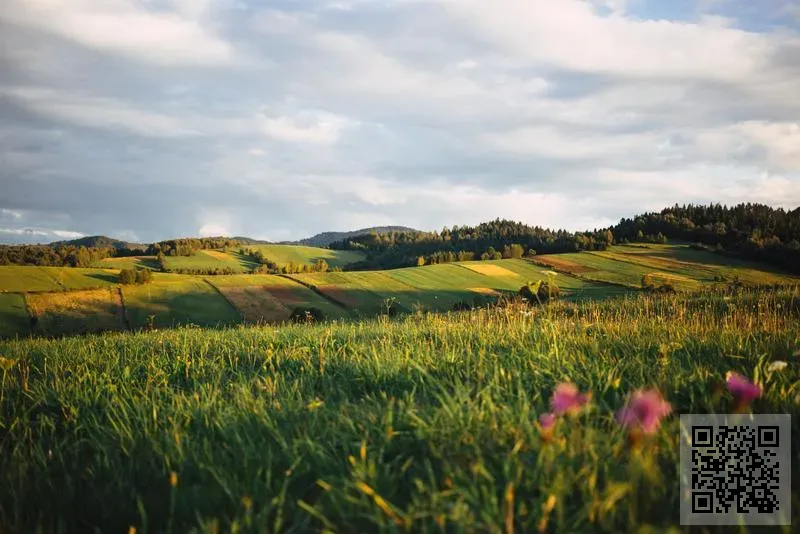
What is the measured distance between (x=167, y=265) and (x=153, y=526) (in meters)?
122

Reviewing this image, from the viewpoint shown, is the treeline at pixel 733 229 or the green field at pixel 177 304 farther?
the treeline at pixel 733 229

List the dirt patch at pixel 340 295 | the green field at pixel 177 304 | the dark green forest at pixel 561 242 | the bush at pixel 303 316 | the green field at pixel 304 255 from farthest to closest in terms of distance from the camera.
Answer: the green field at pixel 304 255 → the dark green forest at pixel 561 242 → the dirt patch at pixel 340 295 → the green field at pixel 177 304 → the bush at pixel 303 316

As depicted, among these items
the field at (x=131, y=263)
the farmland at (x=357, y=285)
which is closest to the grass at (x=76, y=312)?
the farmland at (x=357, y=285)

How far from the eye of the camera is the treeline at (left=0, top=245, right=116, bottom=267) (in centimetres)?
10523

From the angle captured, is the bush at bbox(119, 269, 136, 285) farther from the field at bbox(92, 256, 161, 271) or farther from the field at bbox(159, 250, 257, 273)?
the field at bbox(159, 250, 257, 273)

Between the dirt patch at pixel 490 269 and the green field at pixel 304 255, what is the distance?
171 feet

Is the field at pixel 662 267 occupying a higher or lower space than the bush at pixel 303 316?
higher

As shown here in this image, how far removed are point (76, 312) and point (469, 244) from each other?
98091mm

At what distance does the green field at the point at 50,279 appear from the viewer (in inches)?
3027

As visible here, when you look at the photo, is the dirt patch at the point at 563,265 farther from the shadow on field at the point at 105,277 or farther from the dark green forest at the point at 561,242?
the shadow on field at the point at 105,277

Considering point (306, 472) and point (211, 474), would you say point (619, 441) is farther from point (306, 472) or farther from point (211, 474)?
point (211, 474)

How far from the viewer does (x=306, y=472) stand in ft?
11.3

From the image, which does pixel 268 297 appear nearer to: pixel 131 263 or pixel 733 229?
pixel 131 263

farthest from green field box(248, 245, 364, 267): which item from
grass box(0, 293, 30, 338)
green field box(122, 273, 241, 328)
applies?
grass box(0, 293, 30, 338)
